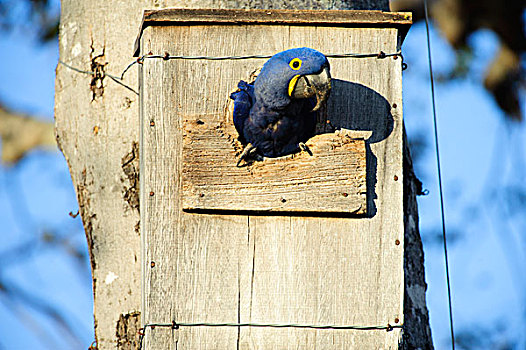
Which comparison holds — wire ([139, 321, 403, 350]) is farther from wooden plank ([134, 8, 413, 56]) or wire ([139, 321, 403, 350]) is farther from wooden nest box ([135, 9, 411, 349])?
wooden plank ([134, 8, 413, 56])

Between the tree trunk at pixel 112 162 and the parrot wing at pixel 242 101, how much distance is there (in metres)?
0.41

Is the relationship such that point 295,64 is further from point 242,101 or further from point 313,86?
point 242,101

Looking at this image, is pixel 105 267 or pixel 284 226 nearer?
pixel 284 226

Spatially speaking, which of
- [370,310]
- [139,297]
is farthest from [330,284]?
[139,297]

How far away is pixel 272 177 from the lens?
297 centimetres

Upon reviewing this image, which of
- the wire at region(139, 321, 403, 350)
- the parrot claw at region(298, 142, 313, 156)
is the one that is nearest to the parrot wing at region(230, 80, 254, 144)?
the parrot claw at region(298, 142, 313, 156)

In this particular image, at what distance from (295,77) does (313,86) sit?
8 centimetres

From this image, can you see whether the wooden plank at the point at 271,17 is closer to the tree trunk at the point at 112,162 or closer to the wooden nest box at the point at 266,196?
the wooden nest box at the point at 266,196

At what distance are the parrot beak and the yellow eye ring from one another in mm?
40

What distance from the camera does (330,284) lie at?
293cm

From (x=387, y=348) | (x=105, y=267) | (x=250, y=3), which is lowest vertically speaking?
(x=387, y=348)

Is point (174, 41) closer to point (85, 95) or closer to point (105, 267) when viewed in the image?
point (85, 95)

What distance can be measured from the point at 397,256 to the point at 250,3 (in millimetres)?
1250

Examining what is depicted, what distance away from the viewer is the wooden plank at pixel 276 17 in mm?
3016
